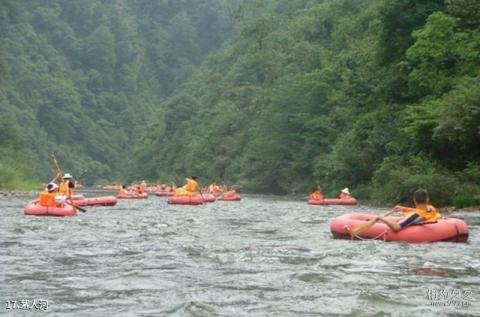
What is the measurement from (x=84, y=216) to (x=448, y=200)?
1178cm

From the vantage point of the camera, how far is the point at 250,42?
260ft

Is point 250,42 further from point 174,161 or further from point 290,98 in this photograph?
point 290,98

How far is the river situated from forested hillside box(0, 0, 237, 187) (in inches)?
2237

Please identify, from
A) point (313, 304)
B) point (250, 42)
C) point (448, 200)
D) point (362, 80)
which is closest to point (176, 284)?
point (313, 304)

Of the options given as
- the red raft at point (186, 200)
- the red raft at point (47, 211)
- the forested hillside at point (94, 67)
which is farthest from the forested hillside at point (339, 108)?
the forested hillside at point (94, 67)

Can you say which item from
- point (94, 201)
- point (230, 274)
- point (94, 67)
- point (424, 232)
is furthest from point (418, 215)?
point (94, 67)

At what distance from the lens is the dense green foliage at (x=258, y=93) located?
90.0 ft

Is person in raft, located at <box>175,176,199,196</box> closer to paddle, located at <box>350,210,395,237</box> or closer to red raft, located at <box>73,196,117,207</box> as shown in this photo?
red raft, located at <box>73,196,117,207</box>

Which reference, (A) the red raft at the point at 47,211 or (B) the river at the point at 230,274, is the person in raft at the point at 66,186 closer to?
(A) the red raft at the point at 47,211

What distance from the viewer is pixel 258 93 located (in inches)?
2717

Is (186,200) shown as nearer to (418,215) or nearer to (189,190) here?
(189,190)

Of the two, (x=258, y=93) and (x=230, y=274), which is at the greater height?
(x=258, y=93)

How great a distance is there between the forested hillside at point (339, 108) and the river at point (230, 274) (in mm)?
11973

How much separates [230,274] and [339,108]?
118ft
